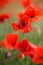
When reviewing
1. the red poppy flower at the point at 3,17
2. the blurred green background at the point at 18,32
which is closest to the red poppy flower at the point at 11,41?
the blurred green background at the point at 18,32

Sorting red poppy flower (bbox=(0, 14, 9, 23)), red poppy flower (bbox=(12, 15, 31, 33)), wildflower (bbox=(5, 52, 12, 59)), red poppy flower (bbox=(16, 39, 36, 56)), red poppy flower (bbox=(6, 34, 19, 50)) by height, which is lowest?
wildflower (bbox=(5, 52, 12, 59))

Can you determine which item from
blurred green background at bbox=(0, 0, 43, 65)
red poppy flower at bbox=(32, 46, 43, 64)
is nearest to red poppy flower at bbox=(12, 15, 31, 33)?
blurred green background at bbox=(0, 0, 43, 65)

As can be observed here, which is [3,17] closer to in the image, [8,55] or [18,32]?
[18,32]

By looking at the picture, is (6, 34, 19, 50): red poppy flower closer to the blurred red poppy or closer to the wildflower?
the wildflower

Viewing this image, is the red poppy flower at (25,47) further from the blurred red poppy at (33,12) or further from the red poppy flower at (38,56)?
the blurred red poppy at (33,12)

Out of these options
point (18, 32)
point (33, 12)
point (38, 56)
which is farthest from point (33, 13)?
point (38, 56)

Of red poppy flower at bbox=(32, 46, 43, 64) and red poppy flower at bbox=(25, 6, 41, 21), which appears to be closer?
red poppy flower at bbox=(32, 46, 43, 64)

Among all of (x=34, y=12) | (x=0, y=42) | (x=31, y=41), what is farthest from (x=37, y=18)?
(x=0, y=42)
